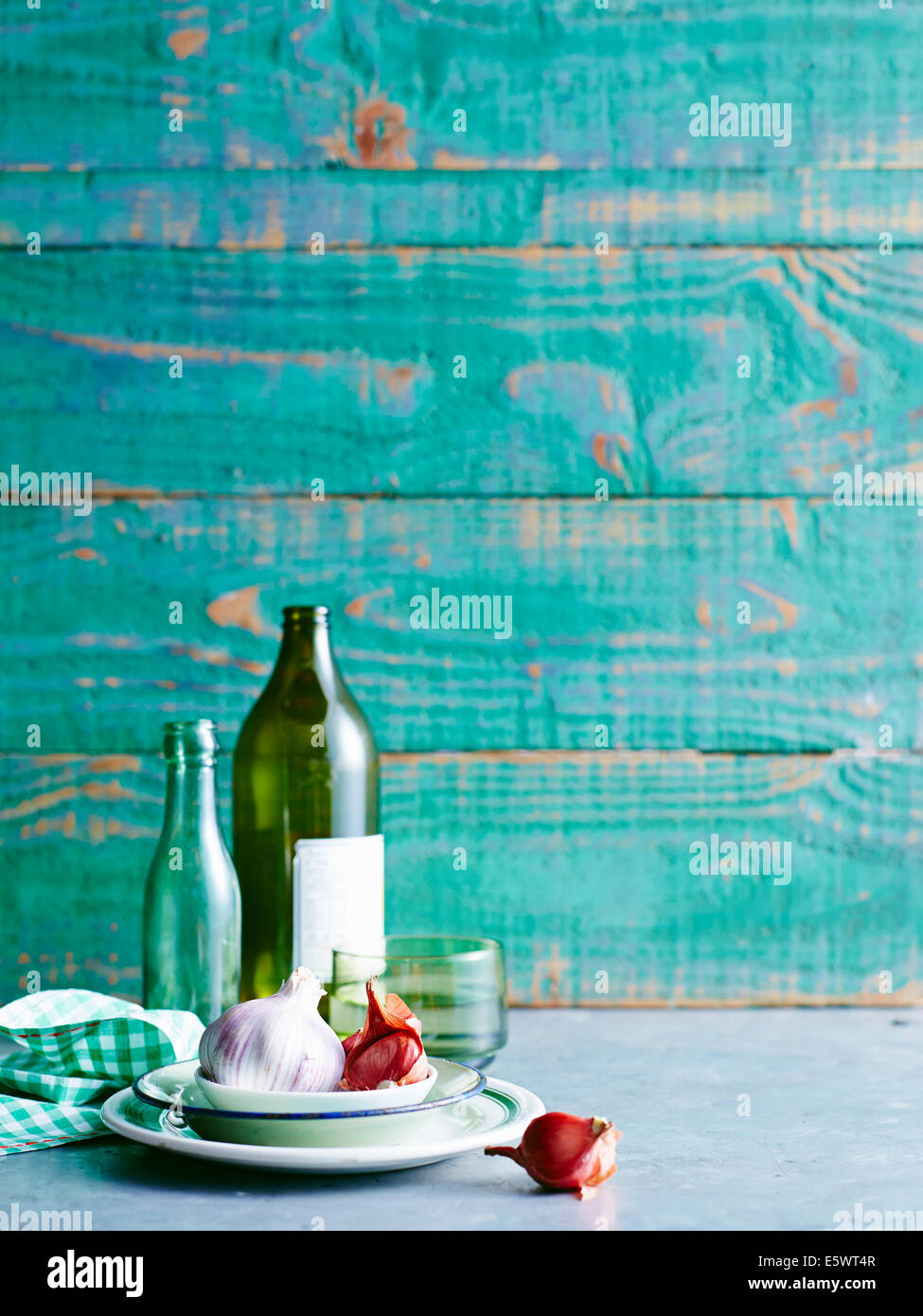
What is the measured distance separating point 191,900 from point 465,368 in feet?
1.69

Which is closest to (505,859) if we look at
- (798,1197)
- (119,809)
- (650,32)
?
(119,809)

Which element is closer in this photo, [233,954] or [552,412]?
[233,954]

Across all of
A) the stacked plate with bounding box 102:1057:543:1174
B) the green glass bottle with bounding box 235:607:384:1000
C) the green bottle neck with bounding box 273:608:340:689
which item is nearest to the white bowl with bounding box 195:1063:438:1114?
the stacked plate with bounding box 102:1057:543:1174

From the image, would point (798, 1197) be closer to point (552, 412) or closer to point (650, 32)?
point (552, 412)

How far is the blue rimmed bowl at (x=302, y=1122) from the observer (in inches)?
21.9

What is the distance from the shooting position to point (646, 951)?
104cm

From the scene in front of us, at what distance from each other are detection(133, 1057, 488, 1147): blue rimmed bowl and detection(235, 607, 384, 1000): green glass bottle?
25 cm

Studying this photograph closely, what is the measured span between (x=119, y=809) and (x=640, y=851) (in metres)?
0.45

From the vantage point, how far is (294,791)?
930mm

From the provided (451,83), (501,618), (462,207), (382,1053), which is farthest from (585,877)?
(451,83)

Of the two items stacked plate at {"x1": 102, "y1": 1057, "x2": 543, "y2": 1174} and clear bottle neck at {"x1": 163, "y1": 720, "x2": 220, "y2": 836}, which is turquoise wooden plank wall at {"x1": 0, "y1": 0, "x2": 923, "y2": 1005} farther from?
stacked plate at {"x1": 102, "y1": 1057, "x2": 543, "y2": 1174}

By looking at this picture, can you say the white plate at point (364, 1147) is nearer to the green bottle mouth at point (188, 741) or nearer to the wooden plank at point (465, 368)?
the green bottle mouth at point (188, 741)

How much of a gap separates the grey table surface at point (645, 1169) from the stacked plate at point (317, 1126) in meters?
0.02

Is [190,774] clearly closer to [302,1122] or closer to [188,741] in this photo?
[188,741]
